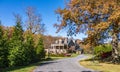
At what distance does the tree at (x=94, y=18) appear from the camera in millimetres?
33700

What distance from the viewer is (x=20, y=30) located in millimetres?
35938

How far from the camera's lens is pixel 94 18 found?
37.5m

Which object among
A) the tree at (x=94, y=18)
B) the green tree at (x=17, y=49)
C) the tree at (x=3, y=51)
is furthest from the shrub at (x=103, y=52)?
the tree at (x=3, y=51)

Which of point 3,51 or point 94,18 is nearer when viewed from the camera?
point 3,51

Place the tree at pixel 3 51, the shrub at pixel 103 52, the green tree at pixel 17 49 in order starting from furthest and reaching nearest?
1. the shrub at pixel 103 52
2. the green tree at pixel 17 49
3. the tree at pixel 3 51

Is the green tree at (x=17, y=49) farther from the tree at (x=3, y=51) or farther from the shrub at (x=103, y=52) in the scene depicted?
the shrub at (x=103, y=52)

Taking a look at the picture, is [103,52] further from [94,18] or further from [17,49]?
[17,49]

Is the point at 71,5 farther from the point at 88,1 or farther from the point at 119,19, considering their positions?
the point at 119,19

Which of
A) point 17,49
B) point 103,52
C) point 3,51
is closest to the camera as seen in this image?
point 3,51

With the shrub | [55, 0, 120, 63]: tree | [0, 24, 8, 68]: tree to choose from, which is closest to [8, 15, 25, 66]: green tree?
[0, 24, 8, 68]: tree

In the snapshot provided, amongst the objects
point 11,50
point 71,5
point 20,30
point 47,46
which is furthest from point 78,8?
point 47,46

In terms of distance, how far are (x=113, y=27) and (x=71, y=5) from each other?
7.18 metres

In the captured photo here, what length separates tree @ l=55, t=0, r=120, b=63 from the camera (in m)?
33.7

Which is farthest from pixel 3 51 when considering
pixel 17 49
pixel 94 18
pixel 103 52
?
pixel 103 52
